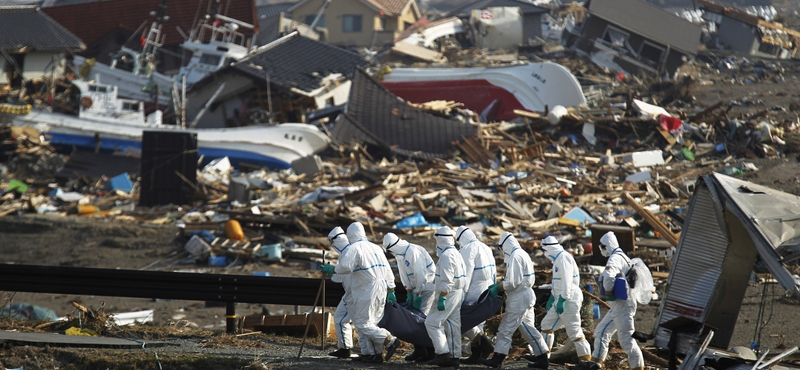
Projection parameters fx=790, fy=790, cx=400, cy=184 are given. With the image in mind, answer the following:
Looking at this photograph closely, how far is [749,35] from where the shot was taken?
4028cm

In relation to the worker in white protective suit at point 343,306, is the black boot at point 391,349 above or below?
below

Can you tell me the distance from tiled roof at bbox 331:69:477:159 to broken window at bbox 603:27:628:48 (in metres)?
14.8

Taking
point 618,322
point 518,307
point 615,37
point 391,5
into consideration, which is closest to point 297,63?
point 615,37

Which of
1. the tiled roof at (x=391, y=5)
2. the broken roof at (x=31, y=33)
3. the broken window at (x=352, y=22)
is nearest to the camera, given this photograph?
the broken roof at (x=31, y=33)

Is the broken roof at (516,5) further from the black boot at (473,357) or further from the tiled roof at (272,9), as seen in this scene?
the black boot at (473,357)

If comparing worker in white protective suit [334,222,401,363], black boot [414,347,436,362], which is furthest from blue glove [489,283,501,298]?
worker in white protective suit [334,222,401,363]

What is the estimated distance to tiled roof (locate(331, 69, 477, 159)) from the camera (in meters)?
23.9

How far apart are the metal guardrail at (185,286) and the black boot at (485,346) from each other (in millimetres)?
1808

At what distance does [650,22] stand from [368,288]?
31.4 m

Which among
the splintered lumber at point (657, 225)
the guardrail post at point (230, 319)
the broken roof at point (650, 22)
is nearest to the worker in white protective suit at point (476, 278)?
the guardrail post at point (230, 319)

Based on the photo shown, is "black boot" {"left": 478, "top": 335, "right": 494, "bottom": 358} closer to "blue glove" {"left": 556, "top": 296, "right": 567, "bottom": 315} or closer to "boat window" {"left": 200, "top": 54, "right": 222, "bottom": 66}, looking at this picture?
"blue glove" {"left": 556, "top": 296, "right": 567, "bottom": 315}

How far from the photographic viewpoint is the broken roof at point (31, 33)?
102 ft

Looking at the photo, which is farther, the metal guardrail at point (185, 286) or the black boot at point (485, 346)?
the metal guardrail at point (185, 286)

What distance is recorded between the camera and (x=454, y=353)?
27.3ft
